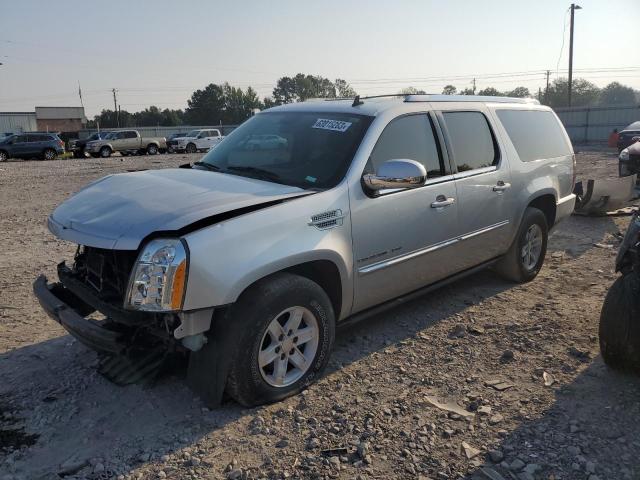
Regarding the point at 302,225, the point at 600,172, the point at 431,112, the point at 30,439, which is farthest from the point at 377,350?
the point at 600,172

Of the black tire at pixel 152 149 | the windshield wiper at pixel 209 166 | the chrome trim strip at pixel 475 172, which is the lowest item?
the black tire at pixel 152 149

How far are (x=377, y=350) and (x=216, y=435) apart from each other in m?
1.49

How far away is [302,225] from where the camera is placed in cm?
327

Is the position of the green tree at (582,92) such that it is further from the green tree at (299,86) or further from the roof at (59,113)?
the roof at (59,113)

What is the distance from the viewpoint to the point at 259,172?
12.9 ft

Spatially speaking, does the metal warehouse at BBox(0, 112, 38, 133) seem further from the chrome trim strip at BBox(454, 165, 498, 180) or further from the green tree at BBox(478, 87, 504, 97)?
the chrome trim strip at BBox(454, 165, 498, 180)

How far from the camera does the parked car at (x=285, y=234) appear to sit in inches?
115

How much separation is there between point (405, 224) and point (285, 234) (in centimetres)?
113

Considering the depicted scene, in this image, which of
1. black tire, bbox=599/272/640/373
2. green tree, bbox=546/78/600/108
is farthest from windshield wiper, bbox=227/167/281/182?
green tree, bbox=546/78/600/108

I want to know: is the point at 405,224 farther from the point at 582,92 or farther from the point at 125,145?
the point at 582,92

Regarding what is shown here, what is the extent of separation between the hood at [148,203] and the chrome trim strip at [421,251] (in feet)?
2.46

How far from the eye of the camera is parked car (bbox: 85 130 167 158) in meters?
33.5

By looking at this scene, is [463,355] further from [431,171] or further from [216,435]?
[216,435]

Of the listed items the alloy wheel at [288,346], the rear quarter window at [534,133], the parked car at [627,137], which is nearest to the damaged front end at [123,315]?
the alloy wheel at [288,346]
